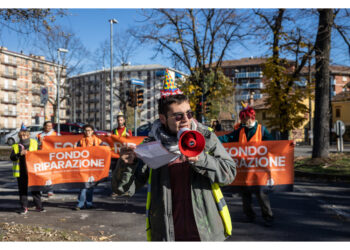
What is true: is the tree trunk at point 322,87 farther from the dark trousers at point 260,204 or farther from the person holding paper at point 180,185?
the person holding paper at point 180,185

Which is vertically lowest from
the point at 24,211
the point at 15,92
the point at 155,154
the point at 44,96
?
the point at 24,211

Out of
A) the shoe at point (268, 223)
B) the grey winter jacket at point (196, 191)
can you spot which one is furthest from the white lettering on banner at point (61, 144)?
the grey winter jacket at point (196, 191)

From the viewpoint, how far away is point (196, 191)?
2336 millimetres

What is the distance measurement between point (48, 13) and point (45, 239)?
4237 millimetres

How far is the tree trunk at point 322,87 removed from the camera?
13.8 meters

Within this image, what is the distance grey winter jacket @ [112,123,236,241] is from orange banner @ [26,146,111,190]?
18.9ft

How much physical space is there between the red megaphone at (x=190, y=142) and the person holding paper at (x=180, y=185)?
18 cm

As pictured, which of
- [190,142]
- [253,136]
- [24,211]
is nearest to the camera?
[190,142]

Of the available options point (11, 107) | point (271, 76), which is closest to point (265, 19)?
point (271, 76)

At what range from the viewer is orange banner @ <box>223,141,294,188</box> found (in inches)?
261

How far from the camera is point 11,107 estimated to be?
94.2 m

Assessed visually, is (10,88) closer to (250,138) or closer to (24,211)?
(24,211)

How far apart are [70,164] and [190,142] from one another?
6413mm

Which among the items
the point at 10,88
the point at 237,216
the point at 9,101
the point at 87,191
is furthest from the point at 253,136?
the point at 10,88
